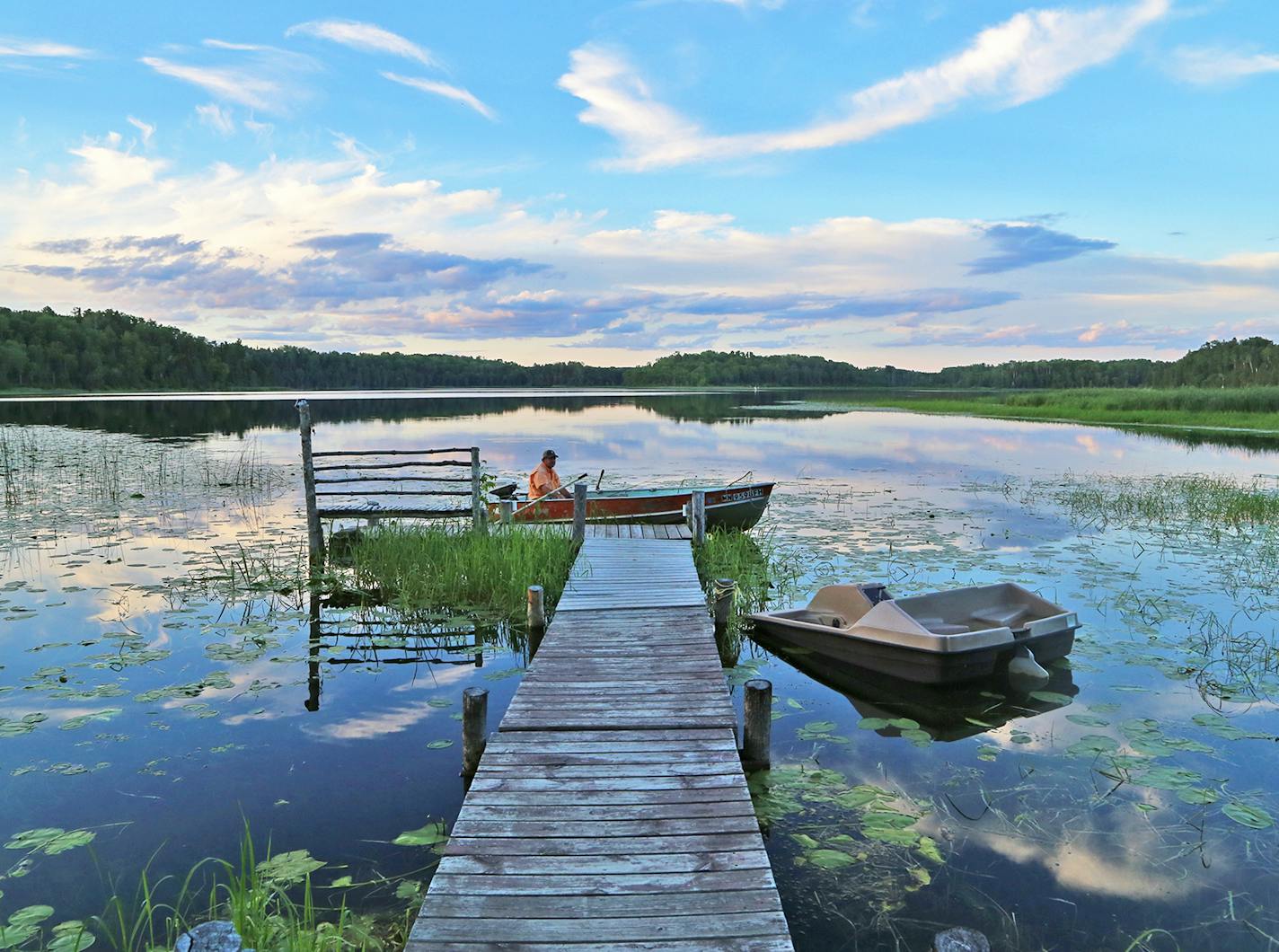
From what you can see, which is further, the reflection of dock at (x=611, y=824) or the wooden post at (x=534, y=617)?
the wooden post at (x=534, y=617)

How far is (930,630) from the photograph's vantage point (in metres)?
8.74

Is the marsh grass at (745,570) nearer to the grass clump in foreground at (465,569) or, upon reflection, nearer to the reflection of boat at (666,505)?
the reflection of boat at (666,505)

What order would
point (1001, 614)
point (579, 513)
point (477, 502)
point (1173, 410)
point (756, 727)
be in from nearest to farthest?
point (756, 727)
point (1001, 614)
point (579, 513)
point (477, 502)
point (1173, 410)

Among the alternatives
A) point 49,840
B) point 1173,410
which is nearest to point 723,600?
point 49,840

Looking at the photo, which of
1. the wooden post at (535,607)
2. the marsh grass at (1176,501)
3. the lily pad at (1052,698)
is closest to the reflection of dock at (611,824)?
the wooden post at (535,607)

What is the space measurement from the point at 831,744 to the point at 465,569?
5.80 m

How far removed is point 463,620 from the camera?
9969 mm

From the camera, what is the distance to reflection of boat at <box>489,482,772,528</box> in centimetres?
1490

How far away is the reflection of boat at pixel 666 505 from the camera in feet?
48.9

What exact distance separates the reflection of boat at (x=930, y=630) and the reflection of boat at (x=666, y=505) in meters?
5.63

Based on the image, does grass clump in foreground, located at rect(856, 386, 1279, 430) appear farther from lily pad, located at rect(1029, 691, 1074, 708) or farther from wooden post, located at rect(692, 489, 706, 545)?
lily pad, located at rect(1029, 691, 1074, 708)

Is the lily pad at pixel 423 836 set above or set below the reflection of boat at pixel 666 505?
below

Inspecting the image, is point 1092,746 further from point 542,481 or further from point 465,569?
point 542,481

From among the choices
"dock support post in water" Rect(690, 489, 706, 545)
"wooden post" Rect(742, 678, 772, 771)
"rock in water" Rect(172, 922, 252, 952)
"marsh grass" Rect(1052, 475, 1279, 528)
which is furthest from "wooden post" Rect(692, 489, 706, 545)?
"rock in water" Rect(172, 922, 252, 952)
